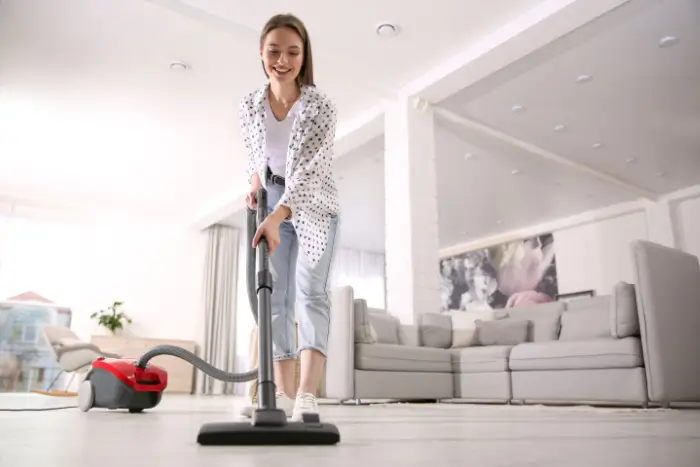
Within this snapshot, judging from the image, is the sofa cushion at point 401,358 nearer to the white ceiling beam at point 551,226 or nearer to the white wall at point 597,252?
the white wall at point 597,252

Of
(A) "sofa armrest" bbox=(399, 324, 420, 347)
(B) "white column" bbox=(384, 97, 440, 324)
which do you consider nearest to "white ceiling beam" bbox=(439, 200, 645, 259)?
(B) "white column" bbox=(384, 97, 440, 324)

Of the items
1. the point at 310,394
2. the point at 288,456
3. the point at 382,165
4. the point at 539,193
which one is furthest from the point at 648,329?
the point at 539,193

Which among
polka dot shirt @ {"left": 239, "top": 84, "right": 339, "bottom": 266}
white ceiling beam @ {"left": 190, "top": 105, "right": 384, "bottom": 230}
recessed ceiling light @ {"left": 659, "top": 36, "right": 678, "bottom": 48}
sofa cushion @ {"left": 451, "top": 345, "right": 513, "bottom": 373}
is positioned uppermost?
recessed ceiling light @ {"left": 659, "top": 36, "right": 678, "bottom": 48}

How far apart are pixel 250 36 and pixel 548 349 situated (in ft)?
10.1

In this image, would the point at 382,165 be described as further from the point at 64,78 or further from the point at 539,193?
the point at 64,78

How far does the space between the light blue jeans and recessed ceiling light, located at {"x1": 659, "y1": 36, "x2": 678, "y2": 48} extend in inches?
155

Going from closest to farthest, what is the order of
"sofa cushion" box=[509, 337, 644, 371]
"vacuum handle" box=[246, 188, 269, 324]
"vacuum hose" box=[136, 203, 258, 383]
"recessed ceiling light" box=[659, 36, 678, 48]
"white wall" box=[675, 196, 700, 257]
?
"vacuum handle" box=[246, 188, 269, 324]
"vacuum hose" box=[136, 203, 258, 383]
"sofa cushion" box=[509, 337, 644, 371]
"recessed ceiling light" box=[659, 36, 678, 48]
"white wall" box=[675, 196, 700, 257]

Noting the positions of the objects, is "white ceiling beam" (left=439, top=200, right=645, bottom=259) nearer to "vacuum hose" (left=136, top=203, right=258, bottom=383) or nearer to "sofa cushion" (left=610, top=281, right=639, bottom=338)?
"sofa cushion" (left=610, top=281, right=639, bottom=338)

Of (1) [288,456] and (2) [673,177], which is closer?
(1) [288,456]

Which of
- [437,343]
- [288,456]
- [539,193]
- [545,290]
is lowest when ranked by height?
[288,456]

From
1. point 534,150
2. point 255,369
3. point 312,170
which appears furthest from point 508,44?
point 255,369

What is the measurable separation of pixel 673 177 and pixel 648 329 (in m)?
4.89

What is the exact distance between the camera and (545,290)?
334 inches

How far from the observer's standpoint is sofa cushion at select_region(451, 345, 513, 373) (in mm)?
3905
